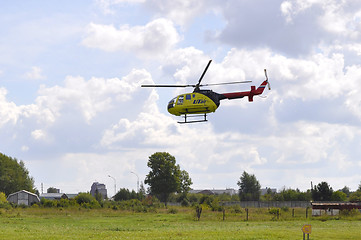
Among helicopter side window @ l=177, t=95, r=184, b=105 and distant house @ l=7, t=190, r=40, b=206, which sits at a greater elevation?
helicopter side window @ l=177, t=95, r=184, b=105

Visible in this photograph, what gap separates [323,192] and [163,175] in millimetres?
44075

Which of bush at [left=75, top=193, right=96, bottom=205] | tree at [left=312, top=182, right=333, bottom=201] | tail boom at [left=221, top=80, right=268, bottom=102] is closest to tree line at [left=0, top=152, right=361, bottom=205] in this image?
tree at [left=312, top=182, right=333, bottom=201]

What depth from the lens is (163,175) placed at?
137375mm

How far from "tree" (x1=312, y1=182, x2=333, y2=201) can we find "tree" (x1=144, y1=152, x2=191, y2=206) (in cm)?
3972

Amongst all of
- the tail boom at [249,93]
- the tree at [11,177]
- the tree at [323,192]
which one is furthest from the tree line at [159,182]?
the tail boom at [249,93]

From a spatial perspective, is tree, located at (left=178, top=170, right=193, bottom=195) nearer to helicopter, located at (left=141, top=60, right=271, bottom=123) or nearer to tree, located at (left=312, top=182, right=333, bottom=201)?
tree, located at (left=312, top=182, right=333, bottom=201)

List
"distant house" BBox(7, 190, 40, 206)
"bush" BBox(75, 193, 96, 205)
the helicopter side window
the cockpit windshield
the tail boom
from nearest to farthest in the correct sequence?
the helicopter side window, the cockpit windshield, the tail boom, "bush" BBox(75, 193, 96, 205), "distant house" BBox(7, 190, 40, 206)

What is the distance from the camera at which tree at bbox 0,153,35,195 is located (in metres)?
140

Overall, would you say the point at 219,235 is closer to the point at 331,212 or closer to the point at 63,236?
the point at 63,236

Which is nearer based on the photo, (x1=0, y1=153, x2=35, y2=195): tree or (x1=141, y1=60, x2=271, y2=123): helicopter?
(x1=141, y1=60, x2=271, y2=123): helicopter

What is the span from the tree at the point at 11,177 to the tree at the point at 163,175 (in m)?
36.5

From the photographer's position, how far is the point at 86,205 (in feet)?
339

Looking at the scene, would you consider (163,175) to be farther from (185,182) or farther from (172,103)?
(172,103)

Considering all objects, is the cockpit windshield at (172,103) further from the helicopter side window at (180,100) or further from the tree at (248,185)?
the tree at (248,185)
